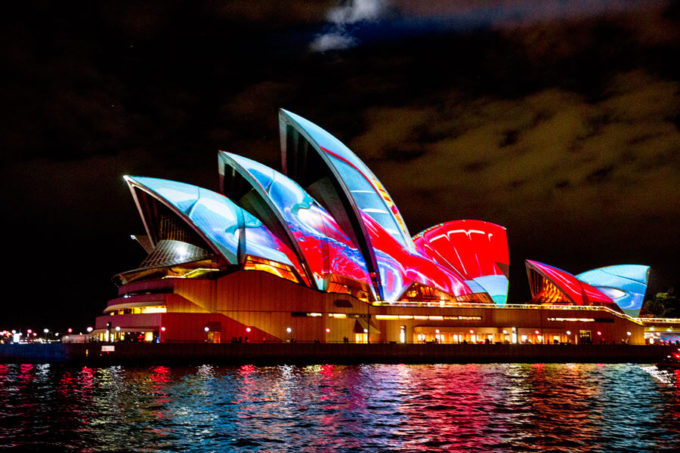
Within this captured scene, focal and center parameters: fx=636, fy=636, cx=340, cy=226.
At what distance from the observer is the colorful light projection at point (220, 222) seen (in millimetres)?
49938

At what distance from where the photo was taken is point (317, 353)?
47281mm

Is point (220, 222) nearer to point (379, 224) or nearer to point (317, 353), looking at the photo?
point (317, 353)

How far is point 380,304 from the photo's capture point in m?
56.1

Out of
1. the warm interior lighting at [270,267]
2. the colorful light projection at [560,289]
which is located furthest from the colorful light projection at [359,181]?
the colorful light projection at [560,289]

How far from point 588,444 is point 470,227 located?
50.4 metres

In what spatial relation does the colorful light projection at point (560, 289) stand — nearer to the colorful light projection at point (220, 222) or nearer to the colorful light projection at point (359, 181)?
the colorful light projection at point (359, 181)

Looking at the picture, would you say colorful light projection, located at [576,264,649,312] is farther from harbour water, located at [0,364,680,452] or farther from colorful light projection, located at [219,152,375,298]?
harbour water, located at [0,364,680,452]

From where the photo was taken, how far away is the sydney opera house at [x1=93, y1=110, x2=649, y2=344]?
4984 centimetres

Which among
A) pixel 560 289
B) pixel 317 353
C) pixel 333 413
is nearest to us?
pixel 333 413

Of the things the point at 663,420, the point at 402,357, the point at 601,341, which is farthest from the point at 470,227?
the point at 663,420

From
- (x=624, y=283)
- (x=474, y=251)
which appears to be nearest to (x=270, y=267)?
(x=474, y=251)

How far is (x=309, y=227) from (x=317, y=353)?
36.7 ft

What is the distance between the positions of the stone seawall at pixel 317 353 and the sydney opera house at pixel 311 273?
11.0 ft

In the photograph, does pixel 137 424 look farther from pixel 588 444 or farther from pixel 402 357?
pixel 402 357
